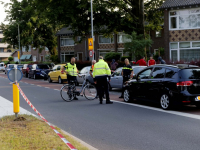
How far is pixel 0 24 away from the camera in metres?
57.2

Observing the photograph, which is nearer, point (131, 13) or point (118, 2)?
point (118, 2)

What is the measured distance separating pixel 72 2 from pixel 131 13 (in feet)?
16.5

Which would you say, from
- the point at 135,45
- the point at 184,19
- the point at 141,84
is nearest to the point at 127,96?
the point at 141,84

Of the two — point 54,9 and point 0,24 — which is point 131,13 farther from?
point 0,24

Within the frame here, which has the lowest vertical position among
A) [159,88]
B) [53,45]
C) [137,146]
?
[137,146]

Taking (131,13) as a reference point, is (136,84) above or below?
below

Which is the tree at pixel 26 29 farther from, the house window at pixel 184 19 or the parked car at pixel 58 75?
the parked car at pixel 58 75

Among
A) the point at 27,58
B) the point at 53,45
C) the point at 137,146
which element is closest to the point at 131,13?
the point at 137,146

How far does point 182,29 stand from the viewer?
32625 millimetres

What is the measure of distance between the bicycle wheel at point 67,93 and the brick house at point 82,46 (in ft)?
122

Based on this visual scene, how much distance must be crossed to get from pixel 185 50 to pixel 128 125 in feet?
83.9

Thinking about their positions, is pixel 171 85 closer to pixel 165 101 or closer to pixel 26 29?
pixel 165 101

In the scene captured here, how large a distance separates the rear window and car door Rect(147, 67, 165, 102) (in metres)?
0.83

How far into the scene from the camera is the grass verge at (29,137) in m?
5.99
